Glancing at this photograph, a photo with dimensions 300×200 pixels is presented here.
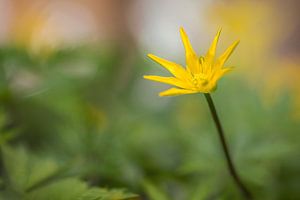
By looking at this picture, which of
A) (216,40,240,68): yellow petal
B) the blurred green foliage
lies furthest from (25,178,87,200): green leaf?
(216,40,240,68): yellow petal

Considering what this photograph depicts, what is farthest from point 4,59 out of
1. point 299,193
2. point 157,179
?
point 299,193

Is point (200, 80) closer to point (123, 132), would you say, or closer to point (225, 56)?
point (225, 56)

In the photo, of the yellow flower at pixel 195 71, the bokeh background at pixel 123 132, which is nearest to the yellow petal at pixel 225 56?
the yellow flower at pixel 195 71

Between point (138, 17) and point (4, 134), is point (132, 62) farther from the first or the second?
point (138, 17)

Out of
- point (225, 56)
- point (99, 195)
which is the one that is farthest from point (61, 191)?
point (225, 56)

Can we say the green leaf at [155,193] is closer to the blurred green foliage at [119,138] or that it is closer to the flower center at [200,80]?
the blurred green foliage at [119,138]
